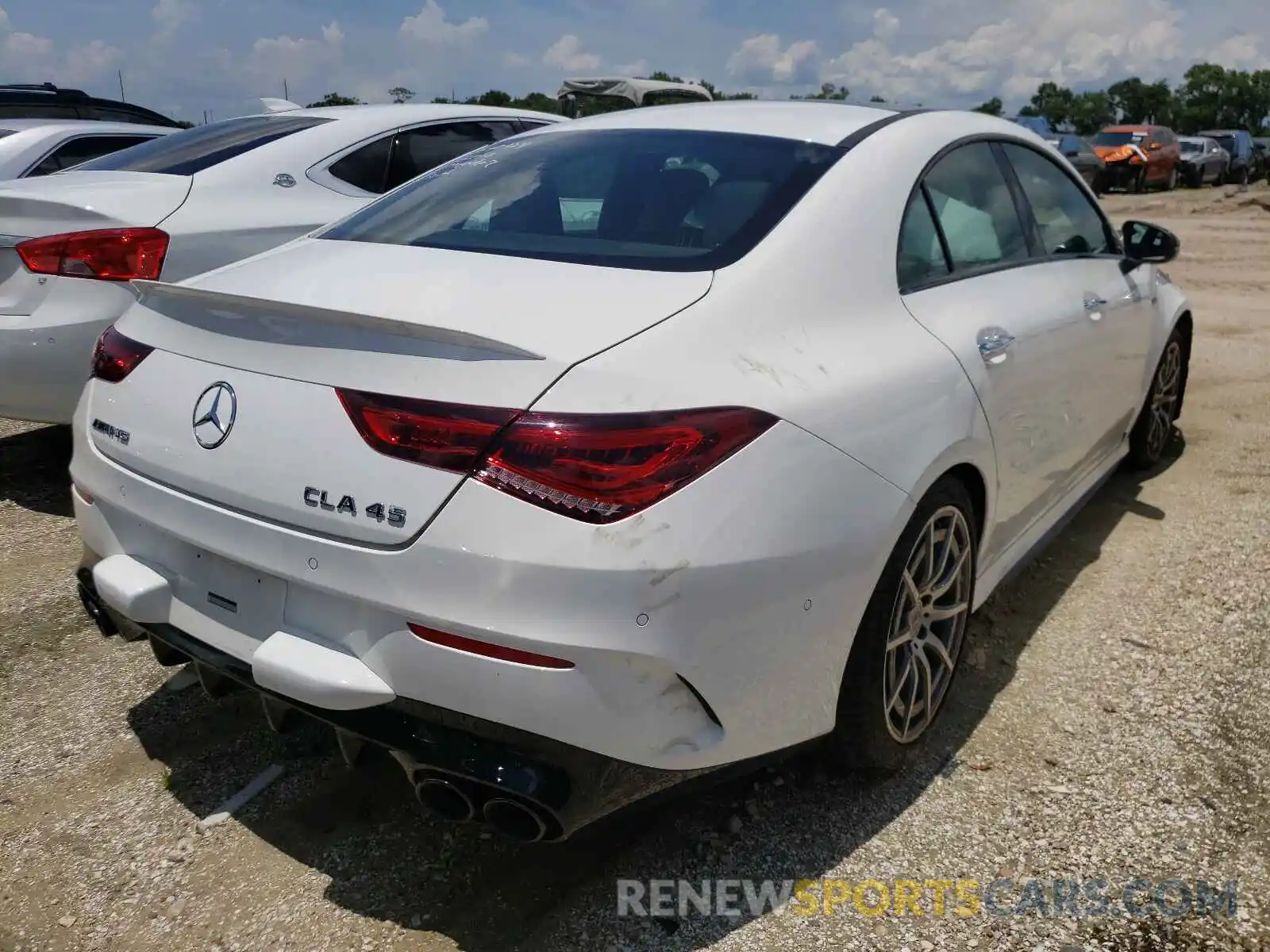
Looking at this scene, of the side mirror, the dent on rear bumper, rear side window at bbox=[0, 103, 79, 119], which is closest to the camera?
the dent on rear bumper

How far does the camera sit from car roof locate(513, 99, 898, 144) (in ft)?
8.75

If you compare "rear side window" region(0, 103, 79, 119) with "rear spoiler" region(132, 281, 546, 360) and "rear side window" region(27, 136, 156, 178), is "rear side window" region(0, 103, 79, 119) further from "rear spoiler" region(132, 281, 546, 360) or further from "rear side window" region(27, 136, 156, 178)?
"rear spoiler" region(132, 281, 546, 360)

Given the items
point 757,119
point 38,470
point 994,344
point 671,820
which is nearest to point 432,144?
point 38,470

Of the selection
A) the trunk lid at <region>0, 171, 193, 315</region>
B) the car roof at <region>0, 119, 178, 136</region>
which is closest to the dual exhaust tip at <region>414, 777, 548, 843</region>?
the trunk lid at <region>0, 171, 193, 315</region>

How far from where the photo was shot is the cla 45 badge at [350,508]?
177cm

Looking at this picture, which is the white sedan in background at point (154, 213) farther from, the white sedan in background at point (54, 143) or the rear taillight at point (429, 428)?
the rear taillight at point (429, 428)

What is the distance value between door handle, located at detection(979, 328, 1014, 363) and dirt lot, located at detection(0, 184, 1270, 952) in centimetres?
100

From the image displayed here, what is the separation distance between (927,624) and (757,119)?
1.40 metres

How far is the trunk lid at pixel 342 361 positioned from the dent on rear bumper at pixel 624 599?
7 cm

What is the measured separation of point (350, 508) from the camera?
1.81 metres

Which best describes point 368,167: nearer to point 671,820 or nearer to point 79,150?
point 79,150

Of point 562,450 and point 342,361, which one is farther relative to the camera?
point 342,361

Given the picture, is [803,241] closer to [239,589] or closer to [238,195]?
[239,589]

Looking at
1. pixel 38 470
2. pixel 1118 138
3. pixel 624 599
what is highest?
pixel 1118 138
